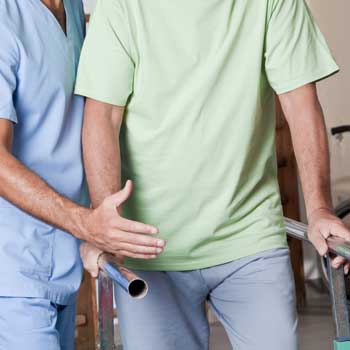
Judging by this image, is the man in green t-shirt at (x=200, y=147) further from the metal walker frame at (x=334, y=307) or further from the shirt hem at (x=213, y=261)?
the metal walker frame at (x=334, y=307)

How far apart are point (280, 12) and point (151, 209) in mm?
524

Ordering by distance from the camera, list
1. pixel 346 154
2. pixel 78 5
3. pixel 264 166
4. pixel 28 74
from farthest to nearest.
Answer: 1. pixel 346 154
2. pixel 78 5
3. pixel 264 166
4. pixel 28 74

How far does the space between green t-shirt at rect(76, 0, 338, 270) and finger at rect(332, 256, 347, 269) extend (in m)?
0.23

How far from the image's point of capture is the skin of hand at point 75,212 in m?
1.51

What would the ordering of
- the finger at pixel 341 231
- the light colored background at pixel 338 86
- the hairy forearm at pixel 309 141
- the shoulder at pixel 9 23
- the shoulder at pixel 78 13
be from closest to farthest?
the finger at pixel 341 231, the shoulder at pixel 9 23, the hairy forearm at pixel 309 141, the shoulder at pixel 78 13, the light colored background at pixel 338 86

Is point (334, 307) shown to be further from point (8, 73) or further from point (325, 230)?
point (8, 73)

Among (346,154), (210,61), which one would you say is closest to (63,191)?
(210,61)

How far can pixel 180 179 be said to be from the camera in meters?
1.87

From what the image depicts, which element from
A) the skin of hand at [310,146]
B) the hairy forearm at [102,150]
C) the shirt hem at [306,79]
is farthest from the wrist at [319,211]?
the hairy forearm at [102,150]

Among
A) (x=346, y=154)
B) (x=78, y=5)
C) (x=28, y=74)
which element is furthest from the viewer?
(x=346, y=154)

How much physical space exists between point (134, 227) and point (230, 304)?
511 millimetres

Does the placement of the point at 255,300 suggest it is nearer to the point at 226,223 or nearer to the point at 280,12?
the point at 226,223

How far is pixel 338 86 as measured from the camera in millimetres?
5688

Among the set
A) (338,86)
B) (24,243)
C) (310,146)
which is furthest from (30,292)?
(338,86)
